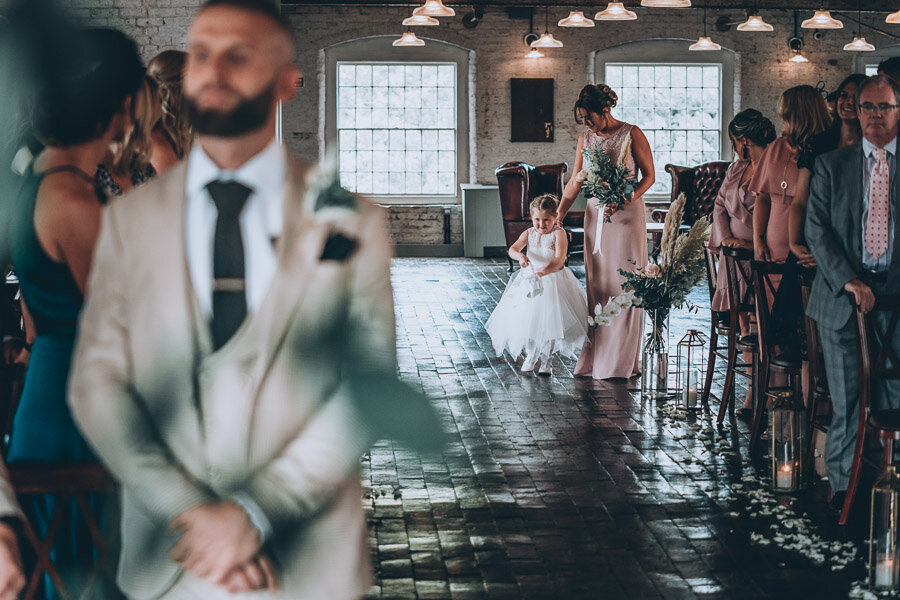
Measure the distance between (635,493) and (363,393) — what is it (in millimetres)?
3568

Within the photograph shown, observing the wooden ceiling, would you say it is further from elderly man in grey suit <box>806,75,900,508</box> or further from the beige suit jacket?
the beige suit jacket

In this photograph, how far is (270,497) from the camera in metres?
1.70

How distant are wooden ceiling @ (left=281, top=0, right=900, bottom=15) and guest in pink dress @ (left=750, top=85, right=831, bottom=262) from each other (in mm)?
10464

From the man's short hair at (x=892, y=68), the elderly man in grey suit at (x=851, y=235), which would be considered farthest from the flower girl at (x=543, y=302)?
the elderly man in grey suit at (x=851, y=235)

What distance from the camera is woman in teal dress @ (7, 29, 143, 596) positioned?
7.68ft

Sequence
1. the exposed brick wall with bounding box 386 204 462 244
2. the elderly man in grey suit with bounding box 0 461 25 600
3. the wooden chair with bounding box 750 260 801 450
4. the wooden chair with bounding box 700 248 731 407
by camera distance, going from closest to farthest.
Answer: the elderly man in grey suit with bounding box 0 461 25 600
the wooden chair with bounding box 750 260 801 450
the wooden chair with bounding box 700 248 731 407
the exposed brick wall with bounding box 386 204 462 244

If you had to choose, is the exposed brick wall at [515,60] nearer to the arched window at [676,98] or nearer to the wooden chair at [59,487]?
the arched window at [676,98]

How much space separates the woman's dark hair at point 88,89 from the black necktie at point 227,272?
2.57 ft

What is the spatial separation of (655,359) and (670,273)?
1.82 ft

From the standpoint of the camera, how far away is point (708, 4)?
16.6m

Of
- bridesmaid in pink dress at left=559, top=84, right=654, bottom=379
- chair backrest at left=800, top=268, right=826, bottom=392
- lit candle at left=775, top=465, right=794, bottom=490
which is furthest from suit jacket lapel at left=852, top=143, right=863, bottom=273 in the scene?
bridesmaid in pink dress at left=559, top=84, right=654, bottom=379

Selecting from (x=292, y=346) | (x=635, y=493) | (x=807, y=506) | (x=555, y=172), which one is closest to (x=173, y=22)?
(x=635, y=493)

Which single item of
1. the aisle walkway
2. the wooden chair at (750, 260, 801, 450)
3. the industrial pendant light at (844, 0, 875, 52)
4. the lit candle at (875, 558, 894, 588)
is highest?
the industrial pendant light at (844, 0, 875, 52)

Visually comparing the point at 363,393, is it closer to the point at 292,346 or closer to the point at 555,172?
the point at 292,346
